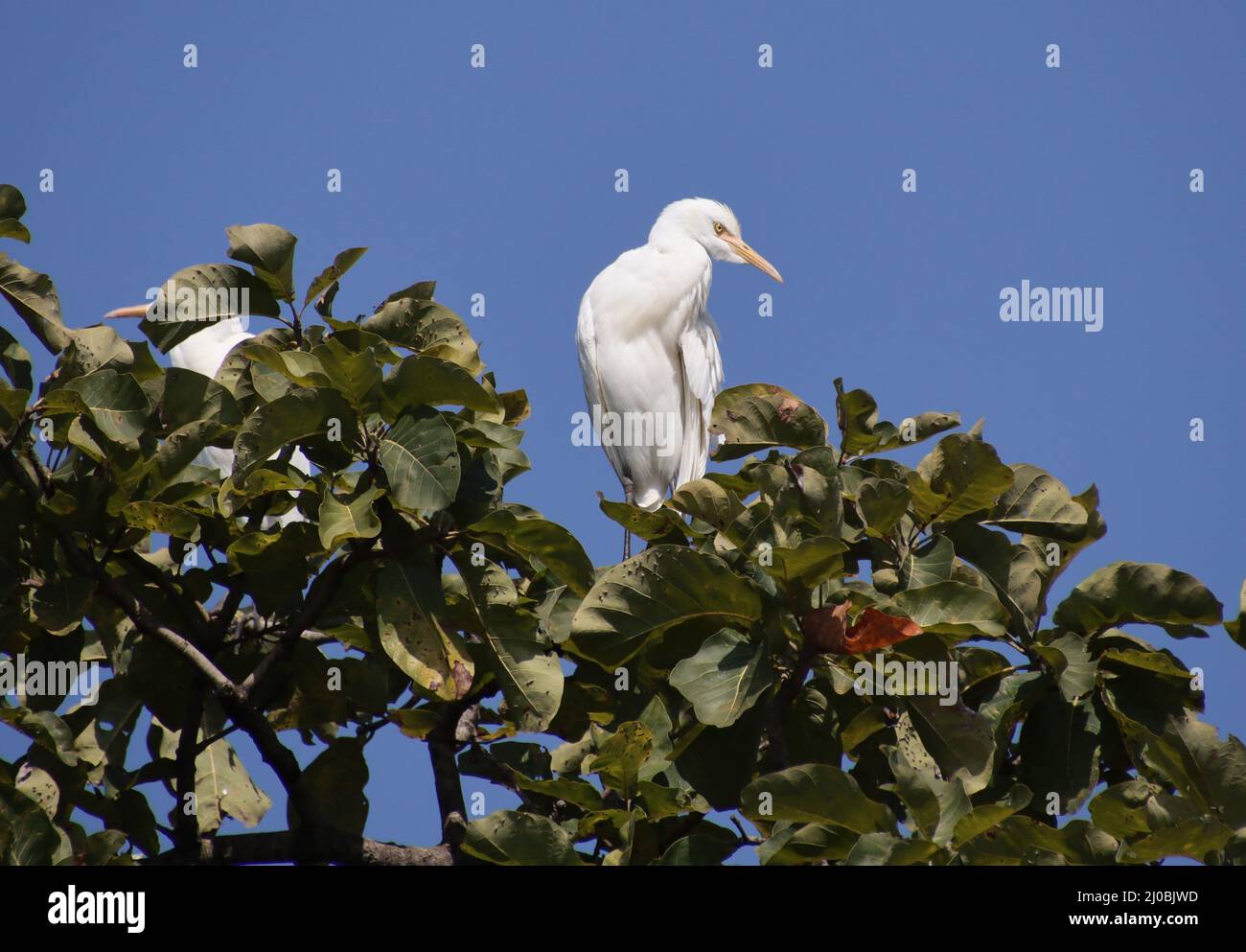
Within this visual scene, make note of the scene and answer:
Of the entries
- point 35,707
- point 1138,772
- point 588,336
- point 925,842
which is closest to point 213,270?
point 35,707

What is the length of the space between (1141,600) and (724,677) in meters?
1.03

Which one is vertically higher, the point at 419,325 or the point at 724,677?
the point at 419,325

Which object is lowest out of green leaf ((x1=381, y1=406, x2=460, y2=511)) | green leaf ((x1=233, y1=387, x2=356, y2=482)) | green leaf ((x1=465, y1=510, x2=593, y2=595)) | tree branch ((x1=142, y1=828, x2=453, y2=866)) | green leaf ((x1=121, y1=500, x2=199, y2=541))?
tree branch ((x1=142, y1=828, x2=453, y2=866))

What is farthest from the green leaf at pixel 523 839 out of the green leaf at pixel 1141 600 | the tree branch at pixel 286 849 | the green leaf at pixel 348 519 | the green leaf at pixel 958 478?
the green leaf at pixel 1141 600

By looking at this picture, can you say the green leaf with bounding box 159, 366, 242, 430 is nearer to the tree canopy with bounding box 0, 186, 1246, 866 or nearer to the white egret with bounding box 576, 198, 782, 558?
the tree canopy with bounding box 0, 186, 1246, 866

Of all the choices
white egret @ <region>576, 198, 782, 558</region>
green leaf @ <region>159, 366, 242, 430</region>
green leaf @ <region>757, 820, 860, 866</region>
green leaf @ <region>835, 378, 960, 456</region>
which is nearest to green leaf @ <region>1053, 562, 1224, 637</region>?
green leaf @ <region>835, 378, 960, 456</region>

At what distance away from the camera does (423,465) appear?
11.2 feet

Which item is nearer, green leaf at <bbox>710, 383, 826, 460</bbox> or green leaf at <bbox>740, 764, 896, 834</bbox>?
green leaf at <bbox>740, 764, 896, 834</bbox>

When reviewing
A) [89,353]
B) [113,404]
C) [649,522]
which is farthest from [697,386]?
[113,404]

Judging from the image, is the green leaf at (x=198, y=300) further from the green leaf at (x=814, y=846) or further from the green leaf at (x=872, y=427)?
the green leaf at (x=814, y=846)

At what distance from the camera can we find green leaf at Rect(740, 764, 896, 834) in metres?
3.05

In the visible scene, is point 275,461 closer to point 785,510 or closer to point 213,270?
point 213,270

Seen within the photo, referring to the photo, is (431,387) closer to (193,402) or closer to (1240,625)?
(193,402)

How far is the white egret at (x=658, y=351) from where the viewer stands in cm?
929
